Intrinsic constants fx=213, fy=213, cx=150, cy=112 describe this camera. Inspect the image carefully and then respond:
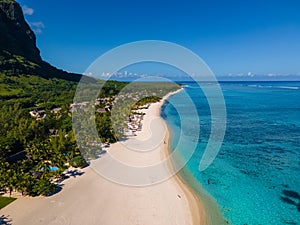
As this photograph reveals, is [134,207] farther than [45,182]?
No

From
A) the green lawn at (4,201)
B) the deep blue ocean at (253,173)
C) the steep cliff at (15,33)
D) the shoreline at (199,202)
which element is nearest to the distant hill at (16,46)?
the steep cliff at (15,33)

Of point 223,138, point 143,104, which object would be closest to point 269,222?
point 223,138

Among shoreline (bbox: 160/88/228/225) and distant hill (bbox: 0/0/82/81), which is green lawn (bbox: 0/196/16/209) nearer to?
shoreline (bbox: 160/88/228/225)

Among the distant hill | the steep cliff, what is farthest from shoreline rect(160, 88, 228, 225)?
the steep cliff

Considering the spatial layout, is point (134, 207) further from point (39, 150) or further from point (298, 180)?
point (298, 180)

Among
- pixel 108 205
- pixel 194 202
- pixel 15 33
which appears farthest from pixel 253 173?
pixel 15 33

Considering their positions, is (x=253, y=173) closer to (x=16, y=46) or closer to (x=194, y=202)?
(x=194, y=202)
